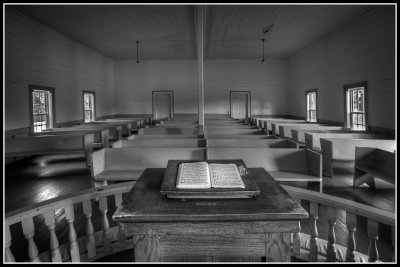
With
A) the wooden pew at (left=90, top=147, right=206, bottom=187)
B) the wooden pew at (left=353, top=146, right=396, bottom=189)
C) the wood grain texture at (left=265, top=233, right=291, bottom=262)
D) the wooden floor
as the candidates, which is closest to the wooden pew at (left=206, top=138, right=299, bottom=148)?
the wooden floor

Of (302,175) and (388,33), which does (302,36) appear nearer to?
(388,33)

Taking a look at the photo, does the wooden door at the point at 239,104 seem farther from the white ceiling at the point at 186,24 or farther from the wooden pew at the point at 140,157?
the wooden pew at the point at 140,157

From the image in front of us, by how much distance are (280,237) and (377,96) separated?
709 cm

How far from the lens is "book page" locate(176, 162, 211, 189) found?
38.9 inches

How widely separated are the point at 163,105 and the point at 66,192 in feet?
32.6

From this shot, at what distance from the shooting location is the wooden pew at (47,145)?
5863 mm

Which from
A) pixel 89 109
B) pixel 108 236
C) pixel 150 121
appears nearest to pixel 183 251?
pixel 108 236

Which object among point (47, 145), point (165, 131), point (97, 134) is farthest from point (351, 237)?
point (97, 134)

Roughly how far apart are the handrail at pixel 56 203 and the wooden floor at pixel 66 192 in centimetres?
48

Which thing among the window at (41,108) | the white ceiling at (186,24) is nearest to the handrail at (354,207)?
the white ceiling at (186,24)

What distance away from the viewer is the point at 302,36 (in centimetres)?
958

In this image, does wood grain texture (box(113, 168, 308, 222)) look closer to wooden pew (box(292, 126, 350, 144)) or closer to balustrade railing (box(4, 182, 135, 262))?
balustrade railing (box(4, 182, 135, 262))

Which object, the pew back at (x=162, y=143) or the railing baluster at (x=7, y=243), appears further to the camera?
the pew back at (x=162, y=143)

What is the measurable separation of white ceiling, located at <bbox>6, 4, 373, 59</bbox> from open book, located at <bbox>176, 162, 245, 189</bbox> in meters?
6.21
